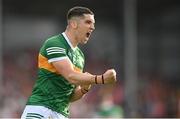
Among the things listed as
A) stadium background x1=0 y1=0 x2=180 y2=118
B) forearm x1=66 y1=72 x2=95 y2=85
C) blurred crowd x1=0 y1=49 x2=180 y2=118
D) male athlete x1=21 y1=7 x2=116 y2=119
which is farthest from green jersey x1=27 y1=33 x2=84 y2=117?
stadium background x1=0 y1=0 x2=180 y2=118

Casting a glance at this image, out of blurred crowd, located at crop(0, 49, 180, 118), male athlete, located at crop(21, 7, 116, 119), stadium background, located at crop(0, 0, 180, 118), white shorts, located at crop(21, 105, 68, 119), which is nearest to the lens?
male athlete, located at crop(21, 7, 116, 119)

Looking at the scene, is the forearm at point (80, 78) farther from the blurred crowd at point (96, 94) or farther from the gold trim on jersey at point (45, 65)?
the blurred crowd at point (96, 94)

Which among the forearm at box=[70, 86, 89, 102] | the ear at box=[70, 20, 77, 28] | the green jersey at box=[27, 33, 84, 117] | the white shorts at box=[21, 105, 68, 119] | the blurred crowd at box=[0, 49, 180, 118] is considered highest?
the ear at box=[70, 20, 77, 28]

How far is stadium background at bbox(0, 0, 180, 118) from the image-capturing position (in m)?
14.9

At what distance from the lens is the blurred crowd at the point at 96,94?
14320mm

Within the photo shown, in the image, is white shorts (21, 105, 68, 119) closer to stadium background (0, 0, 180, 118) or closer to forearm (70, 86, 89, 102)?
forearm (70, 86, 89, 102)

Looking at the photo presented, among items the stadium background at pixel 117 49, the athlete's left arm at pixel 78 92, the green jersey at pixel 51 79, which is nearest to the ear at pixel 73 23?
the green jersey at pixel 51 79

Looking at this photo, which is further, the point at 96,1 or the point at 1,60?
the point at 96,1

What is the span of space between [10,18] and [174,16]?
3.44 meters

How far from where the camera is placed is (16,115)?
14031 millimetres

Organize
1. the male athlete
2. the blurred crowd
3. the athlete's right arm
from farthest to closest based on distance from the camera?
the blurred crowd → the male athlete → the athlete's right arm

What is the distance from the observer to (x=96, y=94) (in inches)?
591

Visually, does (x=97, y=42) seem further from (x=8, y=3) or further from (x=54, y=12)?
(x=8, y=3)

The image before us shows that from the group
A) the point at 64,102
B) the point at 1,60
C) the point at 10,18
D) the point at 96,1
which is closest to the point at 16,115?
the point at 1,60
